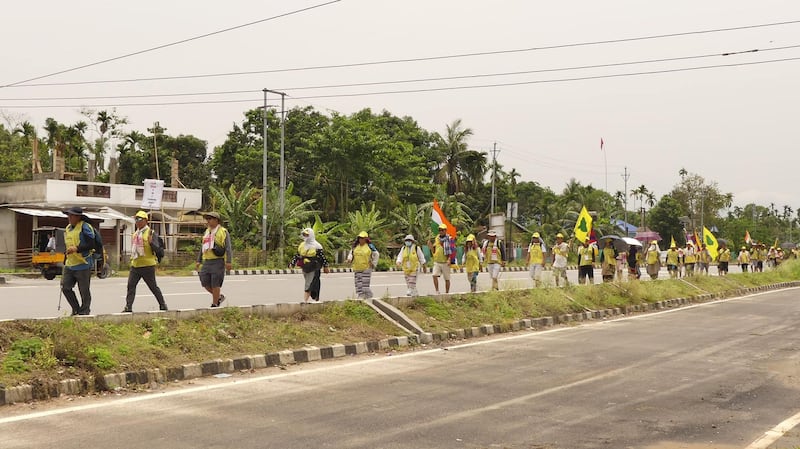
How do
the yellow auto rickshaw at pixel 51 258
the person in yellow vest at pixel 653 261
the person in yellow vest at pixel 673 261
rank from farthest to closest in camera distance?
the person in yellow vest at pixel 673 261
the person in yellow vest at pixel 653 261
the yellow auto rickshaw at pixel 51 258

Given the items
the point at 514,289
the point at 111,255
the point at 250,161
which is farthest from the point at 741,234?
the point at 514,289

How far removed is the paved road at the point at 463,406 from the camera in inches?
252

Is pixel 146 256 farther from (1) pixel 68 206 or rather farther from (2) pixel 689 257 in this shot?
(2) pixel 689 257

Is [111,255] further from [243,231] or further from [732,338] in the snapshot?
[732,338]

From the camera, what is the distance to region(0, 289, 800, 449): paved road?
21.0ft

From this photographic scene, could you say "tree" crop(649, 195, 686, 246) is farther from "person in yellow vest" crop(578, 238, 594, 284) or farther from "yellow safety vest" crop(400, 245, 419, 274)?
"yellow safety vest" crop(400, 245, 419, 274)

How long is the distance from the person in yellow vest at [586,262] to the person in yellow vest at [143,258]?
14.5 metres

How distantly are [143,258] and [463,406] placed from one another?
20.3ft

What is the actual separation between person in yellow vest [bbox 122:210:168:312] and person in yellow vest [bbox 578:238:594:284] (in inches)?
571

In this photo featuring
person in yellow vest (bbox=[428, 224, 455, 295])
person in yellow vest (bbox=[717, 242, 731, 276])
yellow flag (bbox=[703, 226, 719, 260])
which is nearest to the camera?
person in yellow vest (bbox=[428, 224, 455, 295])

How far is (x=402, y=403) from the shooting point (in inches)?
310

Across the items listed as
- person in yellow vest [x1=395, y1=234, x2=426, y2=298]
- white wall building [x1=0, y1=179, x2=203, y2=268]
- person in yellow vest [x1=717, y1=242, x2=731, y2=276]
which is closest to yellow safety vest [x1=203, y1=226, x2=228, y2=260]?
person in yellow vest [x1=395, y1=234, x2=426, y2=298]

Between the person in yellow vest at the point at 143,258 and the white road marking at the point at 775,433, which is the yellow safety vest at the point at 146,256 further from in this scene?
the white road marking at the point at 775,433

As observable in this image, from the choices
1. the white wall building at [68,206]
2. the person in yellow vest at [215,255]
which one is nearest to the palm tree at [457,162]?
the white wall building at [68,206]
